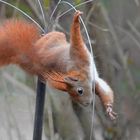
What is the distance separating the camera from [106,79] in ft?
9.70

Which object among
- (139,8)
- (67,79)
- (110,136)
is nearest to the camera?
(67,79)

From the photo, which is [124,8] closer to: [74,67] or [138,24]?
[138,24]

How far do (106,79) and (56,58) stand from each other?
1574 mm

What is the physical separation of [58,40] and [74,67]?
10 centimetres

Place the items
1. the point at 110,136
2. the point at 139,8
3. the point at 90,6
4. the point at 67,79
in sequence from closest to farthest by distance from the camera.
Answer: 1. the point at 67,79
2. the point at 90,6
3. the point at 110,136
4. the point at 139,8

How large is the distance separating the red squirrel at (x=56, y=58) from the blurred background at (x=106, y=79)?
116cm

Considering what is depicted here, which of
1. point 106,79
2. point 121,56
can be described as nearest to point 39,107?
point 106,79

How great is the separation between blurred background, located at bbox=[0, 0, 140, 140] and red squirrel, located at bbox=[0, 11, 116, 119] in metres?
1.16

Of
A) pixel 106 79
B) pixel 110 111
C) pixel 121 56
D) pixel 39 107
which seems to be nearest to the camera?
pixel 110 111

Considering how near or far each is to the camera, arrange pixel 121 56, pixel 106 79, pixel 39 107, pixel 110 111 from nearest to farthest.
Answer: pixel 110 111 < pixel 39 107 < pixel 106 79 < pixel 121 56

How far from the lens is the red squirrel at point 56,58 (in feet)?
4.48

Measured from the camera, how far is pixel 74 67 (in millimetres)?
1378

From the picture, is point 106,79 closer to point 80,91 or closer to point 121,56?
point 121,56

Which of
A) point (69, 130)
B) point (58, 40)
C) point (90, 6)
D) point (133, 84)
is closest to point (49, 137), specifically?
point (69, 130)
